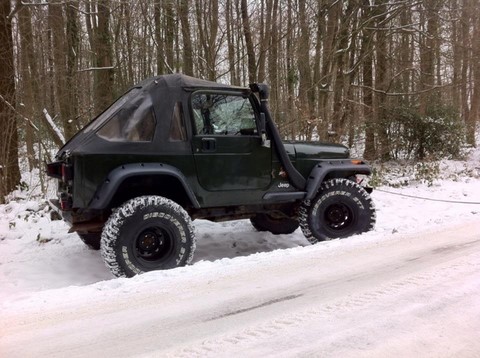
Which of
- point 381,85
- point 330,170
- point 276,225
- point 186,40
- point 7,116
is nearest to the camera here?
point 330,170

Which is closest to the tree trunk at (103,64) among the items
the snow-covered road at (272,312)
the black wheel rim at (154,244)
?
the black wheel rim at (154,244)

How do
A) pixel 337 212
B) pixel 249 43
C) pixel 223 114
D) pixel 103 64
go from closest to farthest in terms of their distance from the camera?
pixel 223 114 < pixel 337 212 < pixel 249 43 < pixel 103 64

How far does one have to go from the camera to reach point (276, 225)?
22.7 feet

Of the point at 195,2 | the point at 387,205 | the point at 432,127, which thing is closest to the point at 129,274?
the point at 387,205

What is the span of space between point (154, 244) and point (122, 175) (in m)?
0.91

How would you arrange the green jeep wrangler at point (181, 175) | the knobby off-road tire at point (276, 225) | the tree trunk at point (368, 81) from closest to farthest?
the green jeep wrangler at point (181, 175) → the knobby off-road tire at point (276, 225) → the tree trunk at point (368, 81)

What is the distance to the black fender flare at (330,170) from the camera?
5820 mm

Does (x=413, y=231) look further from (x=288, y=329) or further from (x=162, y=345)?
(x=162, y=345)

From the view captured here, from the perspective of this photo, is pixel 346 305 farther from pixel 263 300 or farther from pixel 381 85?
pixel 381 85

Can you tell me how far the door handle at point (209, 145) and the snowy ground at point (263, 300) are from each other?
4.36ft

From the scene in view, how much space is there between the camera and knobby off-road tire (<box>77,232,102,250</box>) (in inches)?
234

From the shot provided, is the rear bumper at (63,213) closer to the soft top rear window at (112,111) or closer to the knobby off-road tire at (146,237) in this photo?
the knobby off-road tire at (146,237)

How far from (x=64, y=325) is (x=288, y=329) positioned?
66.0 inches

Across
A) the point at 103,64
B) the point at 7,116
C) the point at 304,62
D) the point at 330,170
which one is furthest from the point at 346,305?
the point at 103,64
